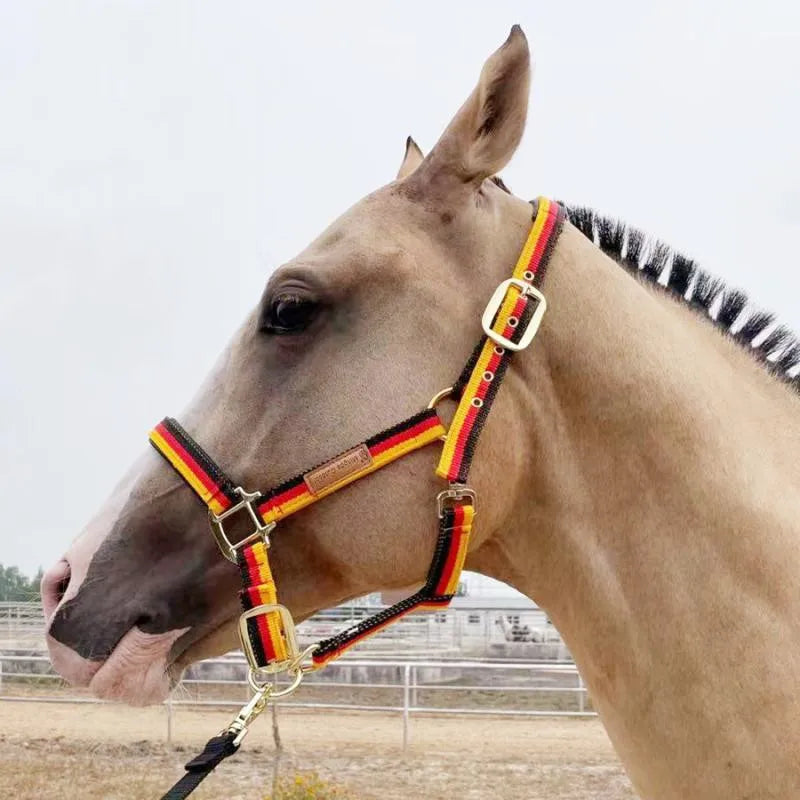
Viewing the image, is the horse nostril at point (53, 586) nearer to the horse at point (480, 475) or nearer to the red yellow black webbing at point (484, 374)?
the horse at point (480, 475)

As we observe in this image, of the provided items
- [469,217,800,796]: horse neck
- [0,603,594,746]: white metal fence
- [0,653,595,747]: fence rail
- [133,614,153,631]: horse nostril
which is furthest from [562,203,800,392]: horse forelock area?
[0,653,595,747]: fence rail

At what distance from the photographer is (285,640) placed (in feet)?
7.27

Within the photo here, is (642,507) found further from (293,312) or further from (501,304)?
(293,312)

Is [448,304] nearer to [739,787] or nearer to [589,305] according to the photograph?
[589,305]

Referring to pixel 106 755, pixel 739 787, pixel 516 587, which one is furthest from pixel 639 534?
pixel 106 755

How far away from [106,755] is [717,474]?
12.4 metres

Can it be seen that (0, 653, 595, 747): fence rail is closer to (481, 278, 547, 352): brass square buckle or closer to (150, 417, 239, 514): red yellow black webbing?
(150, 417, 239, 514): red yellow black webbing

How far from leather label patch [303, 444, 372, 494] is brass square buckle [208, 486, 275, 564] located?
0.15 metres

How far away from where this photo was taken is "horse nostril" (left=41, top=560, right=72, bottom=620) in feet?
7.33

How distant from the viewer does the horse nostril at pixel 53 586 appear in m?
2.23

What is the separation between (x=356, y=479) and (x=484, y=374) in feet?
1.43

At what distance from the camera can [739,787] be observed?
1.99 m

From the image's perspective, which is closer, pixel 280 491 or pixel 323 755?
pixel 280 491

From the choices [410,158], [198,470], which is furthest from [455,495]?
[410,158]
